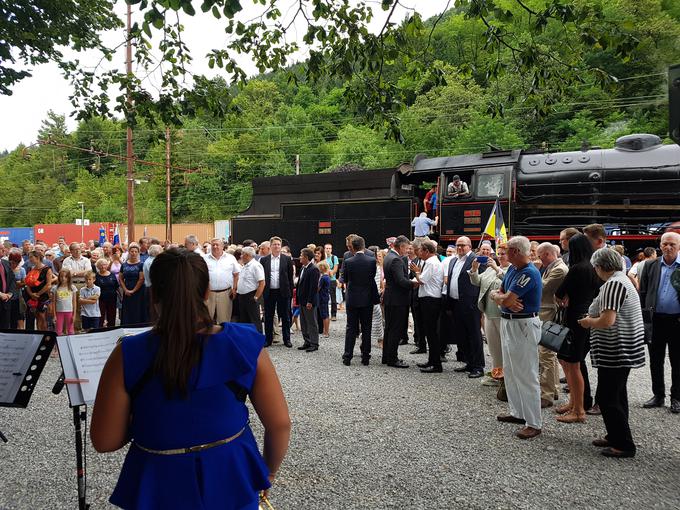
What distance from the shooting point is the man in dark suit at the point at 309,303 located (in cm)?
940

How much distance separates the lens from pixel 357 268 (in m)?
8.12

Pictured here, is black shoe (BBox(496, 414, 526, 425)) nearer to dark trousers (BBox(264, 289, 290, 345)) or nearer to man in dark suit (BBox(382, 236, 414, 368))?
man in dark suit (BBox(382, 236, 414, 368))

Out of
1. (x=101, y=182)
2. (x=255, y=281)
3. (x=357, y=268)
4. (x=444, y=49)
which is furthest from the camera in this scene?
(x=101, y=182)

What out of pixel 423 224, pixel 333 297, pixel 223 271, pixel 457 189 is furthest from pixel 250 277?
pixel 457 189

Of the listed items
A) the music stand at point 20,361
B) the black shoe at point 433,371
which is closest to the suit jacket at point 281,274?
the black shoe at point 433,371

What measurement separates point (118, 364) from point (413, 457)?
10.9ft

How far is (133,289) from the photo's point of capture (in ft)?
30.1

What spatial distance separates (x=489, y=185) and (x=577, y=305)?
9.46 m

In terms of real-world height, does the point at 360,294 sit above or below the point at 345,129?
below

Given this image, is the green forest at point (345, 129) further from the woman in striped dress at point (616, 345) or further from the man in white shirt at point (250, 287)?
the man in white shirt at point (250, 287)

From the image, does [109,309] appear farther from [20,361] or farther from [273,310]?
[20,361]

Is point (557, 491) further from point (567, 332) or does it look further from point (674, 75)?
point (674, 75)

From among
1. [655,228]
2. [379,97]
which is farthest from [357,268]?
[655,228]

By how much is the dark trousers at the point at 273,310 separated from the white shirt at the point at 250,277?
64cm
